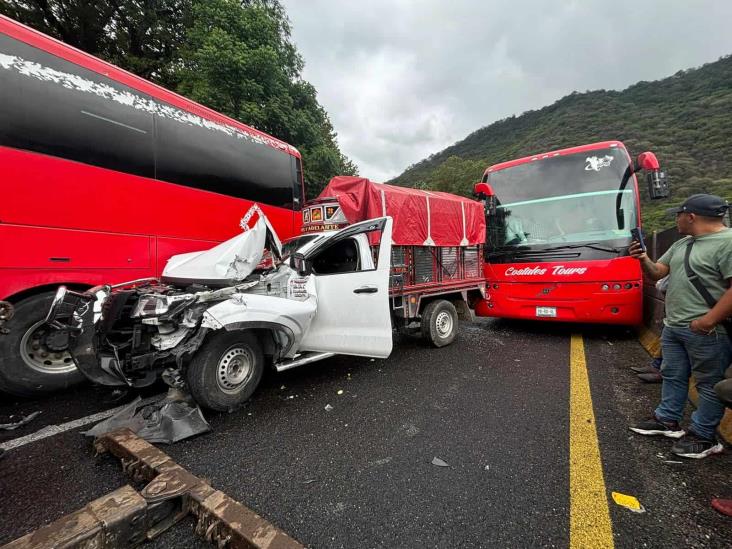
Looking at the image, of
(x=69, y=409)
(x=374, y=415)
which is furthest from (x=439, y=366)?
(x=69, y=409)

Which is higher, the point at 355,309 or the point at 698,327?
the point at 355,309

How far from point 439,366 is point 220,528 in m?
3.15

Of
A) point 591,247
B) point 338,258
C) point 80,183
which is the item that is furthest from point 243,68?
point 591,247

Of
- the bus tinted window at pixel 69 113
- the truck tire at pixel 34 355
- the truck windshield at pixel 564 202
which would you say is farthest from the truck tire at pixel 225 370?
the truck windshield at pixel 564 202

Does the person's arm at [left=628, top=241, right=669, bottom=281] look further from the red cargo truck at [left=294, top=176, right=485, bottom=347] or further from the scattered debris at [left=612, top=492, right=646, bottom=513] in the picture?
the red cargo truck at [left=294, top=176, right=485, bottom=347]

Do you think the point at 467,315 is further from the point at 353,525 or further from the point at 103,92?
the point at 103,92

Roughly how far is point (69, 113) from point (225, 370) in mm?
3166

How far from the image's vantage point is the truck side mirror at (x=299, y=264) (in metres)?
3.56

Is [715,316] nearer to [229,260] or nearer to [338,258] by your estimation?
[338,258]

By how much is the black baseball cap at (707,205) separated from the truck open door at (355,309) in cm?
251

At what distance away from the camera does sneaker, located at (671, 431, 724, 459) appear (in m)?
2.25

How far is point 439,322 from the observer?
5098 mm

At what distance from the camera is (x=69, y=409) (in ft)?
10.0

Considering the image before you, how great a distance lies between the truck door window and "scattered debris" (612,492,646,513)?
10.1ft
